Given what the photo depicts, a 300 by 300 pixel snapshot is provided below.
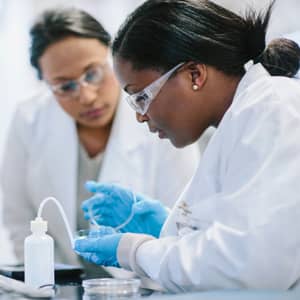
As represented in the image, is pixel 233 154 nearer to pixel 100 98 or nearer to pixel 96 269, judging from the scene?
pixel 96 269

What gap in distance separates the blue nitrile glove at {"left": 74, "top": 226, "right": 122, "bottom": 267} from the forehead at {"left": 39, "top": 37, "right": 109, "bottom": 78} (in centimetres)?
103

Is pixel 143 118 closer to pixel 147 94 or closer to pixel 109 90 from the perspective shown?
pixel 147 94

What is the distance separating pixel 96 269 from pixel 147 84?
932mm

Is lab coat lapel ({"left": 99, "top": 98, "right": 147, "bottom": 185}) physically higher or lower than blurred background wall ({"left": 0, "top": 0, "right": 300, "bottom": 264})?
lower

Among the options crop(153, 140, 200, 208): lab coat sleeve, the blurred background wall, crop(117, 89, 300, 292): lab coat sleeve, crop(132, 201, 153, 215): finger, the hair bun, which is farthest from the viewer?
the blurred background wall

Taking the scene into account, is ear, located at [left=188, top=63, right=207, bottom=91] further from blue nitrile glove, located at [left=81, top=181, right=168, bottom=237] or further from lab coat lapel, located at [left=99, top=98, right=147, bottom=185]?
lab coat lapel, located at [left=99, top=98, right=147, bottom=185]

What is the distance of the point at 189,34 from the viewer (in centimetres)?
149

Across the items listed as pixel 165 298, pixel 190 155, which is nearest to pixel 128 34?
pixel 165 298

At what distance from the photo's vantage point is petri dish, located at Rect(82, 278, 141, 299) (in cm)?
126

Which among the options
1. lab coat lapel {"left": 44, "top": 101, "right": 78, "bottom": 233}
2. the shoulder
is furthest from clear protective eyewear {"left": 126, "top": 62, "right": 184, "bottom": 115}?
lab coat lapel {"left": 44, "top": 101, "right": 78, "bottom": 233}

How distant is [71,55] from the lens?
2475 millimetres

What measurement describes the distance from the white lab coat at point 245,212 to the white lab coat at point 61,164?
3.16 feet

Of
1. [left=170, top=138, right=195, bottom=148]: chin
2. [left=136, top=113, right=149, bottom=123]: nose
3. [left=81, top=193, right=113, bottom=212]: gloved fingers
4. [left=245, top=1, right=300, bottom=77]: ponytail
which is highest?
[left=245, top=1, right=300, bottom=77]: ponytail

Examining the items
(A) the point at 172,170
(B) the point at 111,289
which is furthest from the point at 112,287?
(A) the point at 172,170
